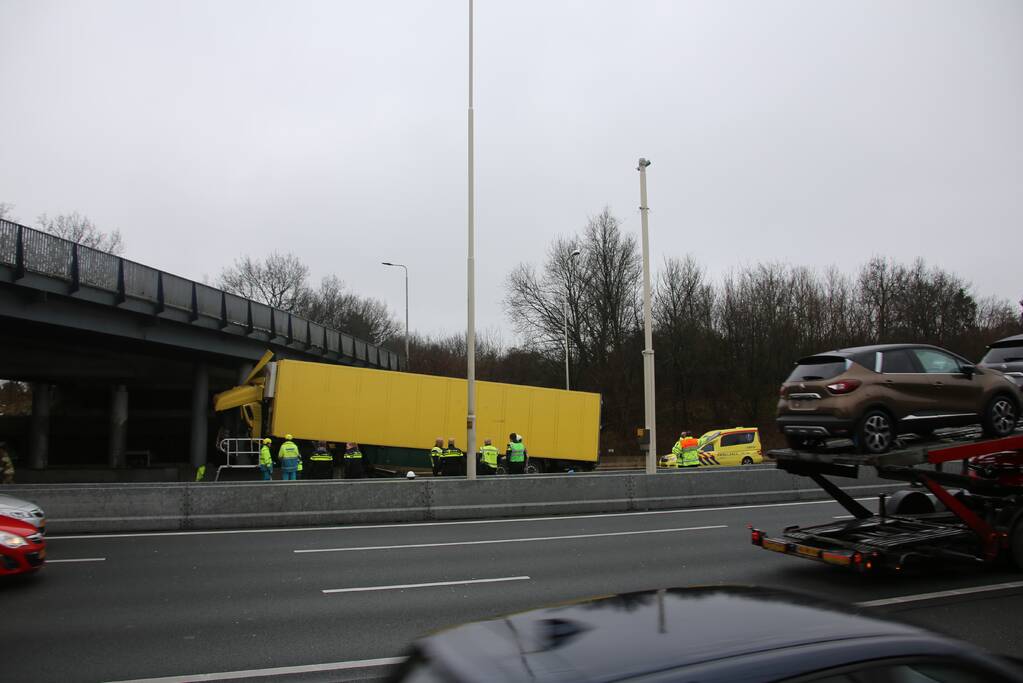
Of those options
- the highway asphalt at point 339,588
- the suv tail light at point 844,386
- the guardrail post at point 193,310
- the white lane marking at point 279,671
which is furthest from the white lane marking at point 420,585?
the guardrail post at point 193,310

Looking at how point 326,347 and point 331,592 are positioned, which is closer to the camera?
point 331,592

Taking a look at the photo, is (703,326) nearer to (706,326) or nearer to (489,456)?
(706,326)

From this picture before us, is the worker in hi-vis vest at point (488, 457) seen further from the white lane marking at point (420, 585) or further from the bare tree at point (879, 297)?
the bare tree at point (879, 297)

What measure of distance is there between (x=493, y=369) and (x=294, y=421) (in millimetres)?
44240

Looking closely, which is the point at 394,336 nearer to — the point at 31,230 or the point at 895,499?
the point at 31,230

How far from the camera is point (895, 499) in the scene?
10305 mm

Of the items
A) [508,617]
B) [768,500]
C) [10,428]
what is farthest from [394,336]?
[508,617]

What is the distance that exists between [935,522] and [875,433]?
140 centimetres

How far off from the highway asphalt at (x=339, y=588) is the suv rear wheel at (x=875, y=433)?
5.28 feet

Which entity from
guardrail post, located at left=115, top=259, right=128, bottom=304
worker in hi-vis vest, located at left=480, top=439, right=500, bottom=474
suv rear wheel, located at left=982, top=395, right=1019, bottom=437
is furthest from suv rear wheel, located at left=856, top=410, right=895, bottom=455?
guardrail post, located at left=115, top=259, right=128, bottom=304

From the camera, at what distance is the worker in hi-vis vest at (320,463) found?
2281cm

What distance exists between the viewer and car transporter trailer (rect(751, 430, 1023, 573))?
27.0ft

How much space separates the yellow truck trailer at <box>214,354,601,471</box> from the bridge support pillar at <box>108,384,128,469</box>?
16.0 metres

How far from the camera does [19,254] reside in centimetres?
2116
